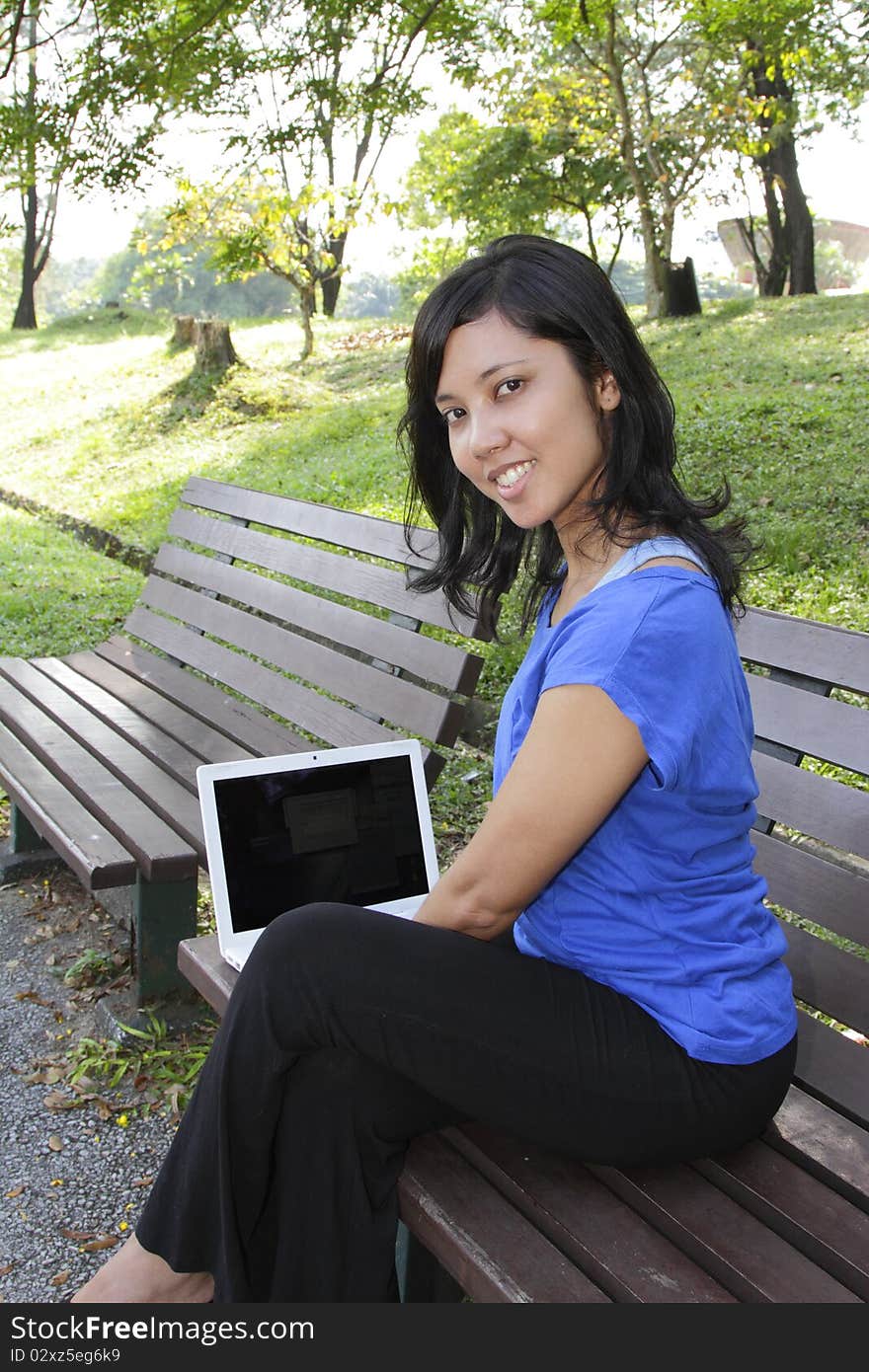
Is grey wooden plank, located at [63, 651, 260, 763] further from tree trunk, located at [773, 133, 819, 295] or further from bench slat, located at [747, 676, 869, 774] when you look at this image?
tree trunk, located at [773, 133, 819, 295]

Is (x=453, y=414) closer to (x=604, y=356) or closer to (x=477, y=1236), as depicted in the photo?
(x=604, y=356)

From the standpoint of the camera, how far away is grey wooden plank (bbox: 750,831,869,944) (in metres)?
2.24

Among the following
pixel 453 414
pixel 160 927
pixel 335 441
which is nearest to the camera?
pixel 453 414

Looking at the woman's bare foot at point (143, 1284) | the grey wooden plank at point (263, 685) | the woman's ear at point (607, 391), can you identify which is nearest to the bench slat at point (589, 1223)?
the woman's bare foot at point (143, 1284)

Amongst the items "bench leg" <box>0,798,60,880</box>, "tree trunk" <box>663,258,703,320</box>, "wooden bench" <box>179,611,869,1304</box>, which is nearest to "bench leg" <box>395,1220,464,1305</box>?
"wooden bench" <box>179,611,869,1304</box>

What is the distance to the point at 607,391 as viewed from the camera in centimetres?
205

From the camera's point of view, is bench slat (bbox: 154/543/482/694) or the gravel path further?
bench slat (bbox: 154/543/482/694)

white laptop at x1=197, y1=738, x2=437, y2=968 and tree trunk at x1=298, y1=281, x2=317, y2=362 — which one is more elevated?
tree trunk at x1=298, y1=281, x2=317, y2=362

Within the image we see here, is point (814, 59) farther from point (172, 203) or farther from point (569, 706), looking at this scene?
point (569, 706)

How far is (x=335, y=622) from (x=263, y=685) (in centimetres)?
42

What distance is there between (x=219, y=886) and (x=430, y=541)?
1.19 meters

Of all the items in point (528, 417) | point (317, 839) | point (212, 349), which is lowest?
point (317, 839)

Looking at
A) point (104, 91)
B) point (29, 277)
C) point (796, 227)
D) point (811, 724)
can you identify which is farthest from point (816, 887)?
point (29, 277)

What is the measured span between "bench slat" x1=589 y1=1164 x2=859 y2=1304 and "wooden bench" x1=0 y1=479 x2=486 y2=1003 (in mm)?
1296
